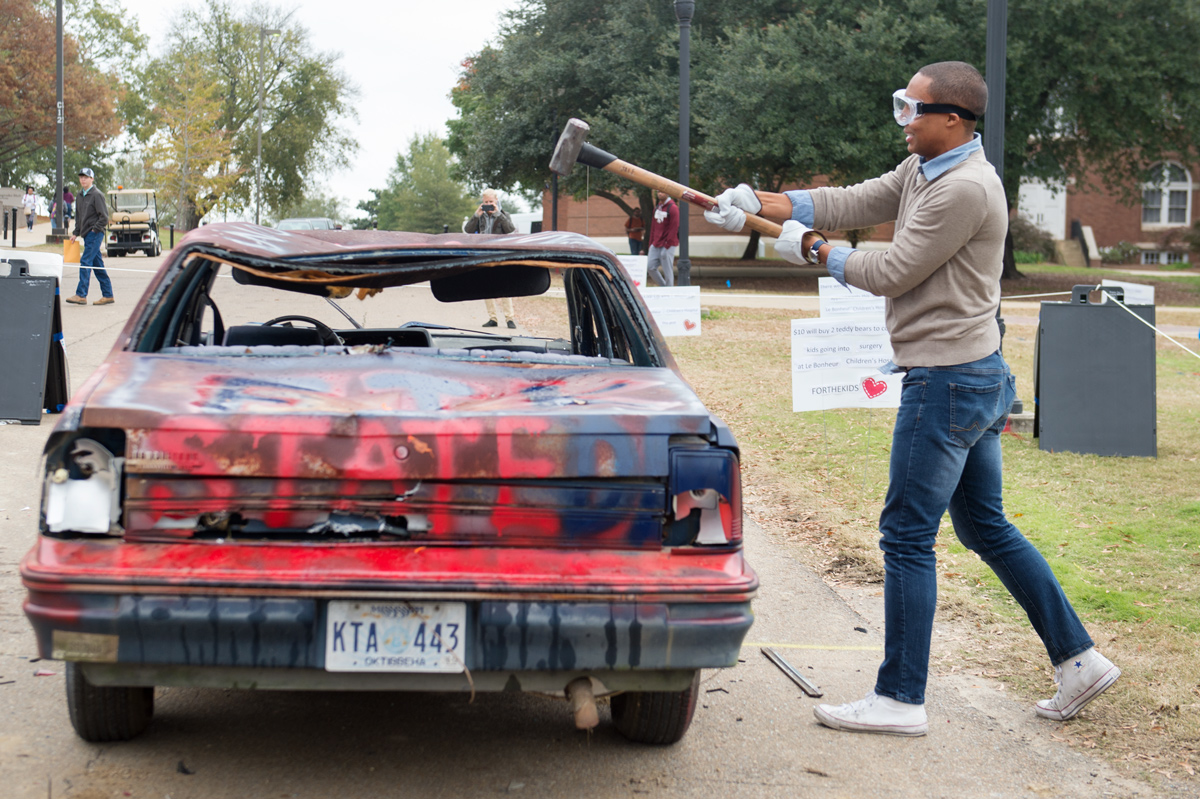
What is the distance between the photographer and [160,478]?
282cm

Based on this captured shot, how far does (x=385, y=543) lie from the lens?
2869 millimetres

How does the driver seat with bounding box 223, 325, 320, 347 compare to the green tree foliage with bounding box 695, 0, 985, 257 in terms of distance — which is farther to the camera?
the green tree foliage with bounding box 695, 0, 985, 257

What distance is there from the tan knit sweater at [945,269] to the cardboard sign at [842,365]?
136 inches

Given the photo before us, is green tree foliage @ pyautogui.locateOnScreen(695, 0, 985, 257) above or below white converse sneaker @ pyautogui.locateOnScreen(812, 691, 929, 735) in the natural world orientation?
above

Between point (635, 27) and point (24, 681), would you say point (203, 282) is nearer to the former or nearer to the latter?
point (24, 681)

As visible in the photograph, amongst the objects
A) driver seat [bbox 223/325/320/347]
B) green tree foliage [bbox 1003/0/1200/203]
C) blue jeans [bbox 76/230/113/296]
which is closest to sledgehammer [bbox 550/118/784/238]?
driver seat [bbox 223/325/320/347]

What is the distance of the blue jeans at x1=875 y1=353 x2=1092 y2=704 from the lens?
3617mm

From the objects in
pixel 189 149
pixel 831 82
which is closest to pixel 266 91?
pixel 189 149

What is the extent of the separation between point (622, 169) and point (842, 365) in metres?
2.93

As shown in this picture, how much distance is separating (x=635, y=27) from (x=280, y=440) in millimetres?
29743

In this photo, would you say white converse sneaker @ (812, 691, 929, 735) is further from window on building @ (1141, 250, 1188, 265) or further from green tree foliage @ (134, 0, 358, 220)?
green tree foliage @ (134, 0, 358, 220)

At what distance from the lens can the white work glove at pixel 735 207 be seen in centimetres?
427

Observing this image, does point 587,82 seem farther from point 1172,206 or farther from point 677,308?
point 1172,206

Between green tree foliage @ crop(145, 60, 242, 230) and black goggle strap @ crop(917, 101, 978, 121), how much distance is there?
4937 cm
